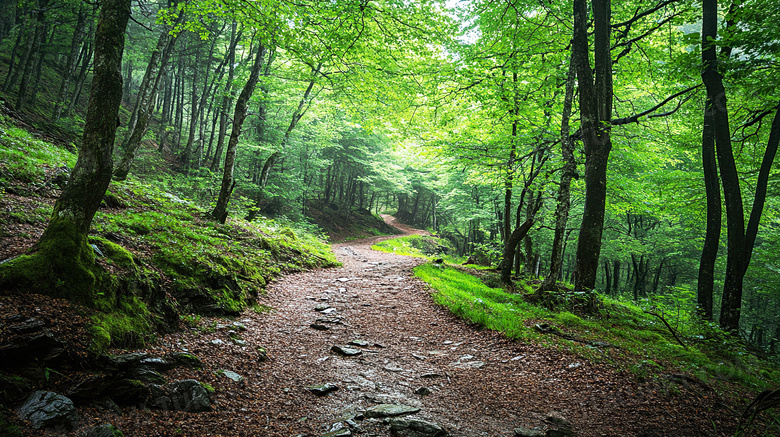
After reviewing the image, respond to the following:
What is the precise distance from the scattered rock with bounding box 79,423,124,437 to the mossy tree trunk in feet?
5.45

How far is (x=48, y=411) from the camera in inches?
88.0

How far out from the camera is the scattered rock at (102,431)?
7.36ft

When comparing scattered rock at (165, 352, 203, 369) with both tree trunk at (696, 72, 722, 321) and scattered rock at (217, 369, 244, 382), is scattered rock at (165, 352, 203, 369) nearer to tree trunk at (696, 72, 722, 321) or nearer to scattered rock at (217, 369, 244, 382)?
scattered rock at (217, 369, 244, 382)

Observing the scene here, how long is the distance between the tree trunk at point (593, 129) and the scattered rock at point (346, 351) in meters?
4.71

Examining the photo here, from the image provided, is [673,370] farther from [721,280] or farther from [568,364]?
[721,280]

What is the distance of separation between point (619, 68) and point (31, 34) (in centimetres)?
2381

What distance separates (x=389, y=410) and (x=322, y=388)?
0.91 metres

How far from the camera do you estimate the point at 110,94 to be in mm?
3619

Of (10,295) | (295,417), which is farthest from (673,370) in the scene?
(10,295)

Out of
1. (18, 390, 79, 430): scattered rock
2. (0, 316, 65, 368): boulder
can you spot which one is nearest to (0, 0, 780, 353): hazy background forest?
(0, 316, 65, 368): boulder

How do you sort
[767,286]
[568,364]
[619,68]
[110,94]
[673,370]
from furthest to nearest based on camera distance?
[767,286], [619,68], [568,364], [673,370], [110,94]

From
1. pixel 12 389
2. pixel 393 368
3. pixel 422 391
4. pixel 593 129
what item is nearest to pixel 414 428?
pixel 422 391

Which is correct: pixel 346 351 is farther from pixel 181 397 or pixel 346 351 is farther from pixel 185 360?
pixel 181 397

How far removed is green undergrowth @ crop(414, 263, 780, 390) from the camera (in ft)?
14.0
